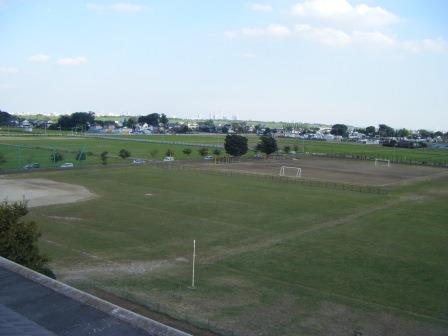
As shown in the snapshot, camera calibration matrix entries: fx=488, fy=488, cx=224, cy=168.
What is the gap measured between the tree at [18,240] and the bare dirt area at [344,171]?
44.9 metres

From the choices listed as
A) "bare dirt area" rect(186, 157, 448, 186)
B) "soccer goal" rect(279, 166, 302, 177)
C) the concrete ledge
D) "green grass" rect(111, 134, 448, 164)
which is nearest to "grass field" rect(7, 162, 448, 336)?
the concrete ledge

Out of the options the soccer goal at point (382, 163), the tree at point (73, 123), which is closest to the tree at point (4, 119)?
the tree at point (73, 123)

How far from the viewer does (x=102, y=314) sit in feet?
30.6

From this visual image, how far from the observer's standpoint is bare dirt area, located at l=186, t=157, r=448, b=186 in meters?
59.5

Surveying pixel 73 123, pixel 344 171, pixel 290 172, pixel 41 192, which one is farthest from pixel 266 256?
pixel 73 123

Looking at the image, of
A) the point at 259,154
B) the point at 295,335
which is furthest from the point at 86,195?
the point at 259,154

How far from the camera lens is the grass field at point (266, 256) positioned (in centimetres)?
1697

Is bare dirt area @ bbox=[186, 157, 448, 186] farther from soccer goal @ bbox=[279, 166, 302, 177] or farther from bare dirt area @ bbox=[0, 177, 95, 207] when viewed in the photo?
bare dirt area @ bbox=[0, 177, 95, 207]

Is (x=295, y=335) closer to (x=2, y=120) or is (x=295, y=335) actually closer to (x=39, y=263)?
(x=39, y=263)

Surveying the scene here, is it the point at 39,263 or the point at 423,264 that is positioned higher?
the point at 39,263

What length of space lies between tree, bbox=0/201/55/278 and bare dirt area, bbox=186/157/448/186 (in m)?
44.9

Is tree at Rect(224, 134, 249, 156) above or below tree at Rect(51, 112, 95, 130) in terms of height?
below

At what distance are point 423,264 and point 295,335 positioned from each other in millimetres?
11333

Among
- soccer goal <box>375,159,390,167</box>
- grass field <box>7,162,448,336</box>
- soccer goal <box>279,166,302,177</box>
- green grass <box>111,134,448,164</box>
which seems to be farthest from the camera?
green grass <box>111,134,448,164</box>
